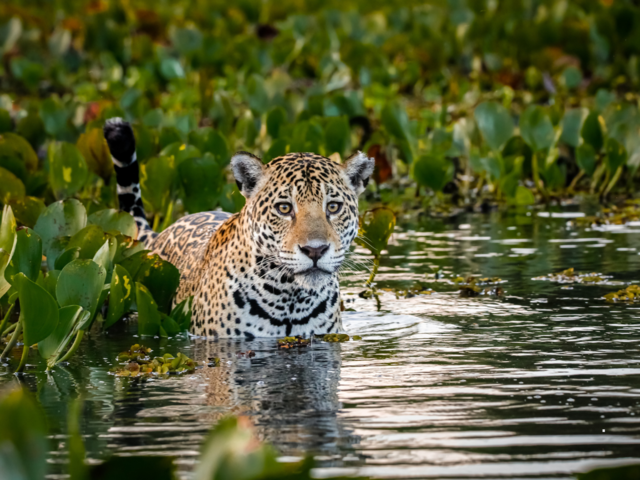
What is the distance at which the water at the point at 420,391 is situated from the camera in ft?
16.9

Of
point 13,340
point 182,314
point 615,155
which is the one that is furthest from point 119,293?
point 615,155

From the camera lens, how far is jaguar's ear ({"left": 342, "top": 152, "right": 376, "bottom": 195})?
26.2 ft

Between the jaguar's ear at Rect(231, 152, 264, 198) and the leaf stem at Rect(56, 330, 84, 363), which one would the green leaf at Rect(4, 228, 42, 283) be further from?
the jaguar's ear at Rect(231, 152, 264, 198)

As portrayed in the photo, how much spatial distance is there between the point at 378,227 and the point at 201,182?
8.94ft

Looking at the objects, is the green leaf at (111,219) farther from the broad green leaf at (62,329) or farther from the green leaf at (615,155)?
the green leaf at (615,155)

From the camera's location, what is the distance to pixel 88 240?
26.9 ft

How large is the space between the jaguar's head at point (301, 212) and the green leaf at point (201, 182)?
3.42 m

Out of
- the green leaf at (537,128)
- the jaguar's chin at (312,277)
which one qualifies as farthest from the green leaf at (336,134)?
the jaguar's chin at (312,277)

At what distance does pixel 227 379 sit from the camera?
269 inches

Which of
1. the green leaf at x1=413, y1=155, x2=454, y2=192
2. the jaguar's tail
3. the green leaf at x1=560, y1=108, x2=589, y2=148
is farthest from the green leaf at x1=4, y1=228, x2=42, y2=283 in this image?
the green leaf at x1=560, y1=108, x2=589, y2=148

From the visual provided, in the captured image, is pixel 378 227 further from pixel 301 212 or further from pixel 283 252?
pixel 283 252

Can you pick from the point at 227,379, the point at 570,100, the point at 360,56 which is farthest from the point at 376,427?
the point at 360,56

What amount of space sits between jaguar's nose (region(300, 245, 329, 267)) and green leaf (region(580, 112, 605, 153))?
7.66 metres

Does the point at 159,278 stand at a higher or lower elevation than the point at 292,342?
higher
